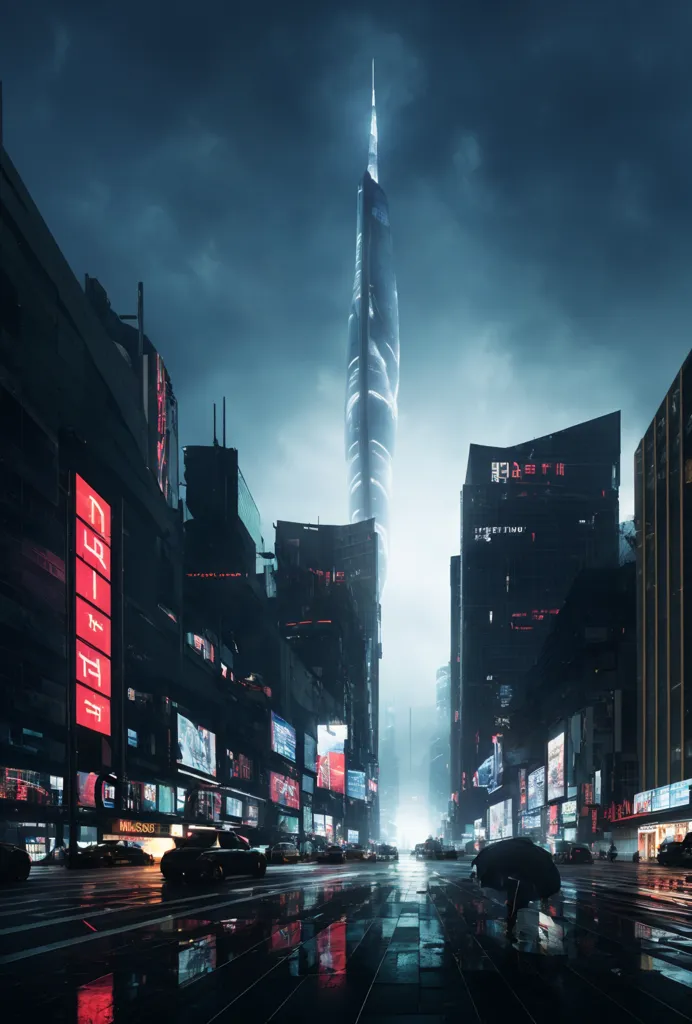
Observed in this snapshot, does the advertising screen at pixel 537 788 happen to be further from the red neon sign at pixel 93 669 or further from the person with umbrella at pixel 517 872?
the person with umbrella at pixel 517 872

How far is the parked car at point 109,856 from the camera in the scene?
56875 mm

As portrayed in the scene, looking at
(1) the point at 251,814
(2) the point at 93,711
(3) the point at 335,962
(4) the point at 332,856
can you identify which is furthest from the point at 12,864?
(1) the point at 251,814

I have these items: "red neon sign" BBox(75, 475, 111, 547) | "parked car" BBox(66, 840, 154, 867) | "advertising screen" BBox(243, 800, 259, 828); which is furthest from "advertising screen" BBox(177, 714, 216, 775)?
"parked car" BBox(66, 840, 154, 867)

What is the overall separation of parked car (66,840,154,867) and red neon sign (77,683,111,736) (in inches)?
519

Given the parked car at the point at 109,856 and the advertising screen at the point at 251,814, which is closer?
the parked car at the point at 109,856

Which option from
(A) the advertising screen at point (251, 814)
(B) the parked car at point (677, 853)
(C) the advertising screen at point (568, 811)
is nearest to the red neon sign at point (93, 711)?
(B) the parked car at point (677, 853)

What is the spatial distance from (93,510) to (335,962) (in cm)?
6996

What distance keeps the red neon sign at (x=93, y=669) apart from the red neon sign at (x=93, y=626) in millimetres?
619

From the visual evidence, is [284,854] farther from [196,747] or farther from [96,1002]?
[96,1002]

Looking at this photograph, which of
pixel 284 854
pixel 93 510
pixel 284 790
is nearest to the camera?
pixel 284 854

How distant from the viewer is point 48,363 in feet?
295

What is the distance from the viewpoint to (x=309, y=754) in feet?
631

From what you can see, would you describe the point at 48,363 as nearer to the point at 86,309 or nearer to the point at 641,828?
the point at 86,309

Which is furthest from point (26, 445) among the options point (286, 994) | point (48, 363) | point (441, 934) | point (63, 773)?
point (286, 994)
